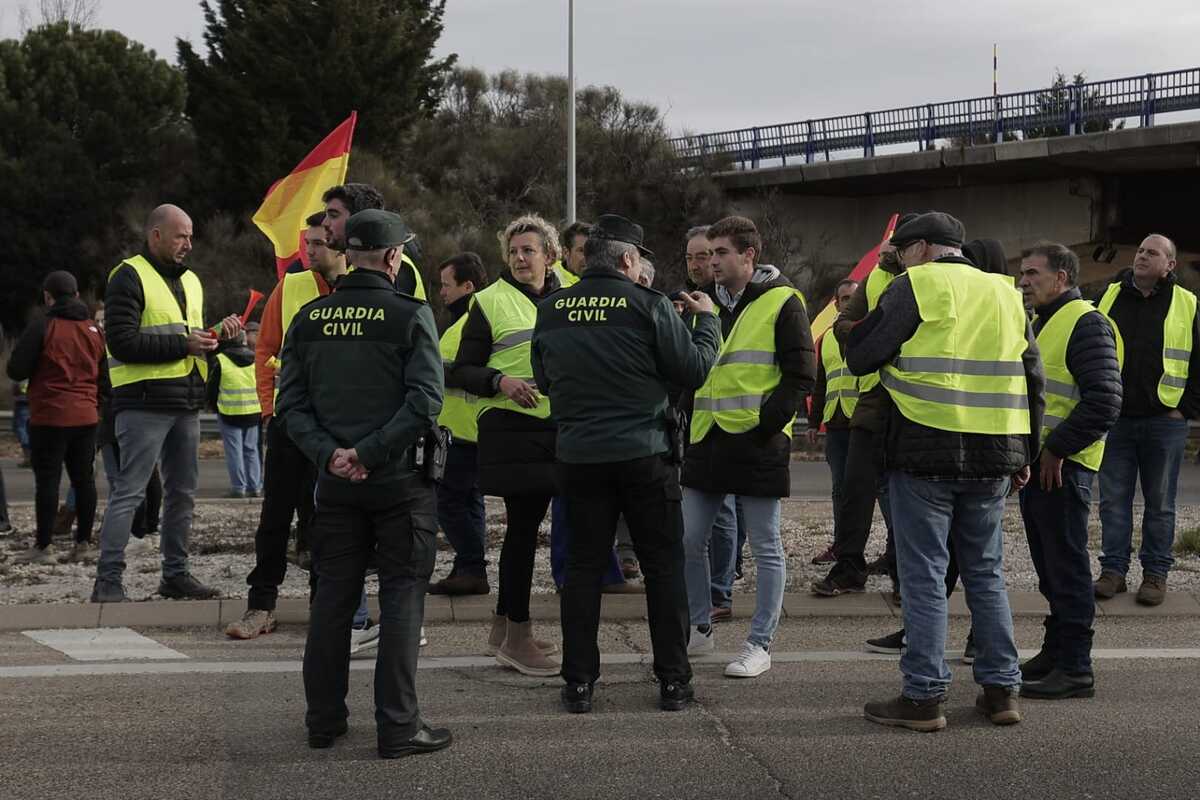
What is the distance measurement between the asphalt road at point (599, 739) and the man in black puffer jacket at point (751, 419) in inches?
16.5

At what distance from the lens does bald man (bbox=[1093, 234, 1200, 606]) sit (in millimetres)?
8109

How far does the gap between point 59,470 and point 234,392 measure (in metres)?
3.64

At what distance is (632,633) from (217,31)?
34.6 metres

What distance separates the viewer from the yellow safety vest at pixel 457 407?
324 inches

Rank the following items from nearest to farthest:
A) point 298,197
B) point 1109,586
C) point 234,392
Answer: point 1109,586, point 298,197, point 234,392

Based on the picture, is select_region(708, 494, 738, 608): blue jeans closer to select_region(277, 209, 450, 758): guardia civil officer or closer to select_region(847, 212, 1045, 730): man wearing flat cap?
select_region(847, 212, 1045, 730): man wearing flat cap

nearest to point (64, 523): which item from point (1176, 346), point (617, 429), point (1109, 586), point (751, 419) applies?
point (751, 419)

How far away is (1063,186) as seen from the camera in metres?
31.2

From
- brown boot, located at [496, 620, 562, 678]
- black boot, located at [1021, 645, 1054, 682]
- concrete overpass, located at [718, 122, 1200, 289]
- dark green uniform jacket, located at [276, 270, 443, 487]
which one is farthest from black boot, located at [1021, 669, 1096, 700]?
concrete overpass, located at [718, 122, 1200, 289]

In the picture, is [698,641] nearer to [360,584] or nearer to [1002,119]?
[360,584]

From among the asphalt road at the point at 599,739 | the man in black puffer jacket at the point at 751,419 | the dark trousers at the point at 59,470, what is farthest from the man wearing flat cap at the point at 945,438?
the dark trousers at the point at 59,470

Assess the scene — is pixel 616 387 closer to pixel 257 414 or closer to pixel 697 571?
pixel 697 571

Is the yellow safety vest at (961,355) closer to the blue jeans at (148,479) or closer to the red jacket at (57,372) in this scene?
the blue jeans at (148,479)

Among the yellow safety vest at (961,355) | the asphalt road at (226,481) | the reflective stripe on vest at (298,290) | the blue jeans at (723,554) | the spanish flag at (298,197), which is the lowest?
the asphalt road at (226,481)
